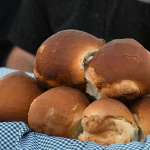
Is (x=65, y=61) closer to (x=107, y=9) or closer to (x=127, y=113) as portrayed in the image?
(x=127, y=113)

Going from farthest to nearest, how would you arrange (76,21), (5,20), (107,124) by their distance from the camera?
(5,20)
(76,21)
(107,124)

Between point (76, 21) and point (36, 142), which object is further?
point (76, 21)

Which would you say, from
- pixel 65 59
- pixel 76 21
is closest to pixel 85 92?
pixel 65 59

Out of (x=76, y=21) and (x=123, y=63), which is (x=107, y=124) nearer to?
(x=123, y=63)

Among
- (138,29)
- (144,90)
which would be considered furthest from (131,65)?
(138,29)

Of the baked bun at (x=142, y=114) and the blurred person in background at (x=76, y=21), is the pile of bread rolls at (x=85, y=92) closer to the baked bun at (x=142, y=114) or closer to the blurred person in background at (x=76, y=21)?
the baked bun at (x=142, y=114)

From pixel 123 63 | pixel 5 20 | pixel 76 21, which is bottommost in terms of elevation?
pixel 5 20

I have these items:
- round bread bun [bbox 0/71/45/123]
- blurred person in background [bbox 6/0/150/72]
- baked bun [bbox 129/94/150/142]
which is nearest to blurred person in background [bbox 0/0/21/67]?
blurred person in background [bbox 6/0/150/72]
